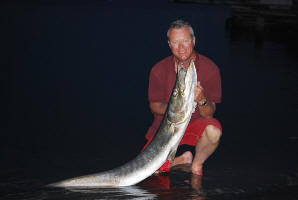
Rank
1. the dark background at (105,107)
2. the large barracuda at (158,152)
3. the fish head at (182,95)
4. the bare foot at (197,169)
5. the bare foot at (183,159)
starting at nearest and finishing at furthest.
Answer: the fish head at (182,95)
the large barracuda at (158,152)
the bare foot at (197,169)
the bare foot at (183,159)
the dark background at (105,107)

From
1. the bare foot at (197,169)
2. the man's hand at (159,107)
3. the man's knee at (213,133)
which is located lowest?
the bare foot at (197,169)

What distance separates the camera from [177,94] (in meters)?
3.83

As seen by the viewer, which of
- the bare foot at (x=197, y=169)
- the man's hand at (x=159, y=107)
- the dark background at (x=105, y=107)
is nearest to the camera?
the man's hand at (x=159, y=107)

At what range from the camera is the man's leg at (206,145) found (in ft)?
15.4

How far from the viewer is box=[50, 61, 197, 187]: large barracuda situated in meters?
3.89

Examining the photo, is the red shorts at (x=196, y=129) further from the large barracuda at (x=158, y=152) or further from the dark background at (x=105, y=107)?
the dark background at (x=105, y=107)

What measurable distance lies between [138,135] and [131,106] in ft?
6.42

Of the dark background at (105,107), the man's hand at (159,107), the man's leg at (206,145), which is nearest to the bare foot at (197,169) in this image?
the man's leg at (206,145)

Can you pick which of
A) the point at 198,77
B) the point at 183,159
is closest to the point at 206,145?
the point at 183,159

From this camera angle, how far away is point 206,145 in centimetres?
486

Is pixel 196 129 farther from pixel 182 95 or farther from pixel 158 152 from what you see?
pixel 182 95

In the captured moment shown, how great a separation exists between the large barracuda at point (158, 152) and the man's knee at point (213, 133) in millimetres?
663

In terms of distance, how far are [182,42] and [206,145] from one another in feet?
3.87

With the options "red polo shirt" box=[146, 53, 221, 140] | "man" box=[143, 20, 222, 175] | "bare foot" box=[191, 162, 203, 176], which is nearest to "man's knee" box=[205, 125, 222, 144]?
"man" box=[143, 20, 222, 175]
